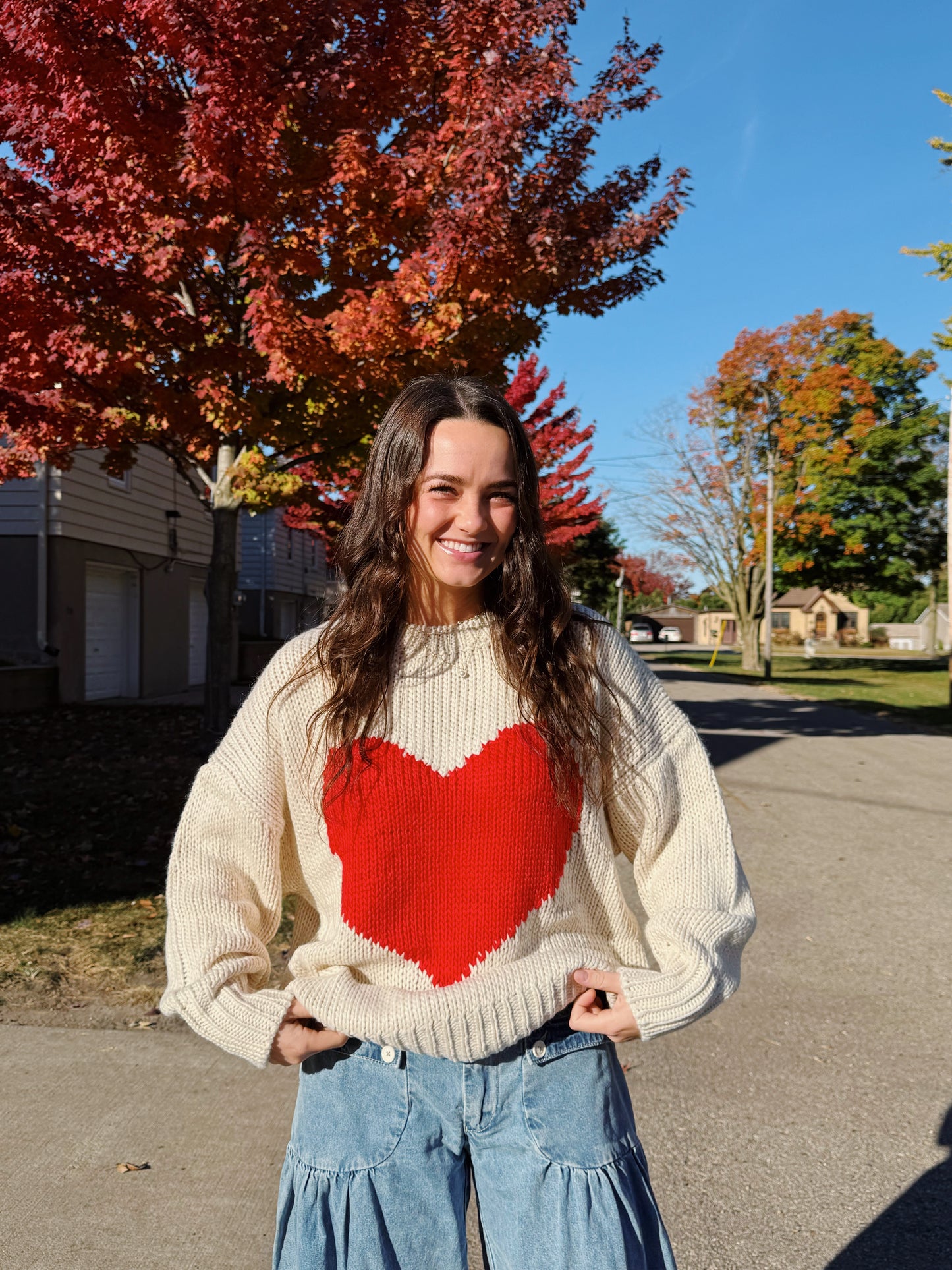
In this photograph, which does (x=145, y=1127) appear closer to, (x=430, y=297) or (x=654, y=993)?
(x=654, y=993)

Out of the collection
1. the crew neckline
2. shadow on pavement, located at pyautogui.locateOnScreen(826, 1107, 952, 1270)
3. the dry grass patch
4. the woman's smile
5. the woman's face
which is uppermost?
the woman's face

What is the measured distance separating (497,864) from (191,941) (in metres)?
0.48

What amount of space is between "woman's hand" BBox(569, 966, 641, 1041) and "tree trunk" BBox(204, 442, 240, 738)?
853 cm

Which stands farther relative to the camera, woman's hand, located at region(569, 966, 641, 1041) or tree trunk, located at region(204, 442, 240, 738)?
tree trunk, located at region(204, 442, 240, 738)

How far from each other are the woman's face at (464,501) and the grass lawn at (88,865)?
2.20 metres

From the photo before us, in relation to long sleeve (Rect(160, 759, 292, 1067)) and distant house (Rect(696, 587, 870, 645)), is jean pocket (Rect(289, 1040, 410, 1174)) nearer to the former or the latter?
long sleeve (Rect(160, 759, 292, 1067))

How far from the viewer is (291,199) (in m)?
7.25

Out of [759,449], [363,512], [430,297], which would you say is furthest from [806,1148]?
[759,449]

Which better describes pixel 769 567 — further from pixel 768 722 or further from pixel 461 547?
pixel 461 547

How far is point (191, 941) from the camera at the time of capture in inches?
62.4

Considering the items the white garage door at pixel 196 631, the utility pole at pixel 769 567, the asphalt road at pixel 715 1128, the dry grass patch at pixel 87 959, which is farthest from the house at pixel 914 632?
the dry grass patch at pixel 87 959

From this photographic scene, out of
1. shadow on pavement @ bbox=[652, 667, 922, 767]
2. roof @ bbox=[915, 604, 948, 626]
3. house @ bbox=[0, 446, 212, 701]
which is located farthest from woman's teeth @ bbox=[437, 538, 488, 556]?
roof @ bbox=[915, 604, 948, 626]

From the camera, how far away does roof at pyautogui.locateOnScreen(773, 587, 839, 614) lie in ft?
266

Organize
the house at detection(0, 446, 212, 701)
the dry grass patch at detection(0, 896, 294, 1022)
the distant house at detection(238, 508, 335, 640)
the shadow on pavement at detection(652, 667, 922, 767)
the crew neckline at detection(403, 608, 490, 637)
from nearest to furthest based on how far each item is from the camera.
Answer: the crew neckline at detection(403, 608, 490, 637) → the dry grass patch at detection(0, 896, 294, 1022) → the shadow on pavement at detection(652, 667, 922, 767) → the house at detection(0, 446, 212, 701) → the distant house at detection(238, 508, 335, 640)
